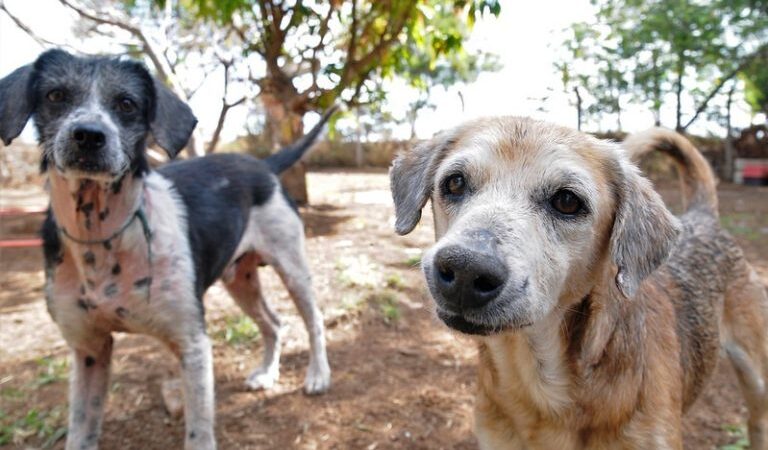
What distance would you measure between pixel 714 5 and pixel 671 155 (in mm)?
14101

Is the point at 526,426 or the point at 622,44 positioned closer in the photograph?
the point at 526,426

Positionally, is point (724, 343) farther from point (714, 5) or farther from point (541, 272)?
point (714, 5)

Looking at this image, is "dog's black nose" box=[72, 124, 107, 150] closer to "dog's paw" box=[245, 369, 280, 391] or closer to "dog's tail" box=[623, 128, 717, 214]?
"dog's paw" box=[245, 369, 280, 391]

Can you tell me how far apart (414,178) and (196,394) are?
1.51 metres

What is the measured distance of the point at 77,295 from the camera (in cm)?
258

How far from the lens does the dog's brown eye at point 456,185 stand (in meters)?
1.91

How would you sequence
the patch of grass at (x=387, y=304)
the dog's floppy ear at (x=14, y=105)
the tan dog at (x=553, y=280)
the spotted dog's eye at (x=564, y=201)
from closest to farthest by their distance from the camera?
1. the tan dog at (x=553, y=280)
2. the spotted dog's eye at (x=564, y=201)
3. the dog's floppy ear at (x=14, y=105)
4. the patch of grass at (x=387, y=304)

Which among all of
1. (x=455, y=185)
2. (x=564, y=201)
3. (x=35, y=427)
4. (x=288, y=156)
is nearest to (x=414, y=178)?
(x=455, y=185)

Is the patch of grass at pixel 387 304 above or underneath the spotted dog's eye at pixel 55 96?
underneath

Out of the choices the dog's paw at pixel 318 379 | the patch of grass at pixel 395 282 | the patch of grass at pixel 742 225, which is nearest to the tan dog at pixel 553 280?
the dog's paw at pixel 318 379

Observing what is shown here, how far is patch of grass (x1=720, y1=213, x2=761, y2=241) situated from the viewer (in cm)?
783

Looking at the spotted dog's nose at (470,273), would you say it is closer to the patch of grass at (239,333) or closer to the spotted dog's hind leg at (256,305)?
the spotted dog's hind leg at (256,305)

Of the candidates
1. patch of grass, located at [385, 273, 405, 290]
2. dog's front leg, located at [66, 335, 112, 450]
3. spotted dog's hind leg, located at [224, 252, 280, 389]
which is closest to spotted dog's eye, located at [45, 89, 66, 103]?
dog's front leg, located at [66, 335, 112, 450]

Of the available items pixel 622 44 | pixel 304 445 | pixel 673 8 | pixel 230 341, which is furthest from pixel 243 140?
pixel 304 445
